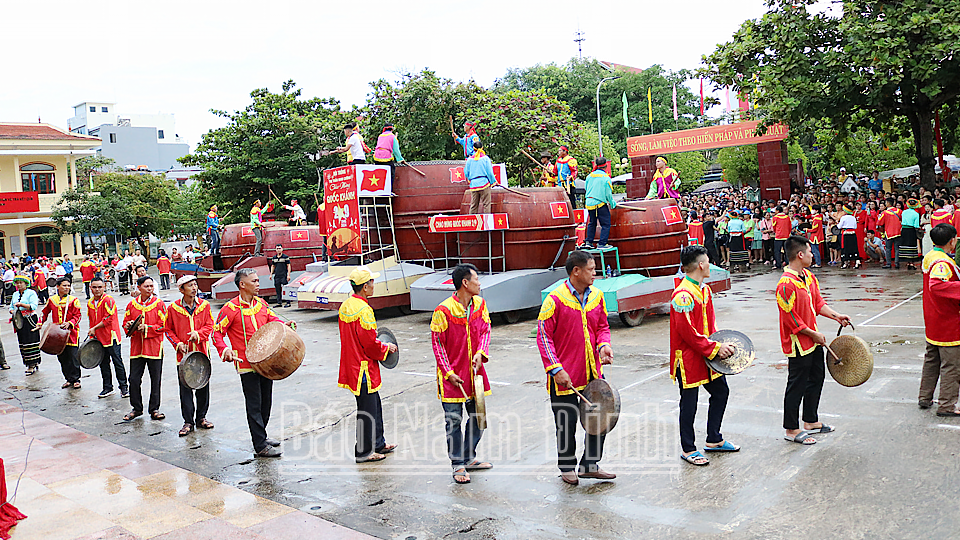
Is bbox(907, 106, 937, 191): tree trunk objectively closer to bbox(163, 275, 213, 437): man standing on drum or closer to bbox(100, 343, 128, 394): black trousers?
bbox(163, 275, 213, 437): man standing on drum

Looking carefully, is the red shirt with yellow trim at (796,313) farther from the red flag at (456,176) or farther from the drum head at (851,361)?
the red flag at (456,176)

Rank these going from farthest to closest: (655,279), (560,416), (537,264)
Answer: (537,264), (655,279), (560,416)

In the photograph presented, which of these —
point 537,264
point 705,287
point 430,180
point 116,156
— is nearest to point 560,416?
point 705,287

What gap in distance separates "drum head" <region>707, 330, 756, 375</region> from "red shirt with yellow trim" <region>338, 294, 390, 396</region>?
2636mm

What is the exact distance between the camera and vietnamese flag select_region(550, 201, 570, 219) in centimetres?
1463

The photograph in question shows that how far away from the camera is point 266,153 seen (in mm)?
32375

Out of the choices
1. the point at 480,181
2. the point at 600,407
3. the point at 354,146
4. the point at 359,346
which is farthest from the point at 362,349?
the point at 354,146

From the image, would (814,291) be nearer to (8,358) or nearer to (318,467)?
(318,467)

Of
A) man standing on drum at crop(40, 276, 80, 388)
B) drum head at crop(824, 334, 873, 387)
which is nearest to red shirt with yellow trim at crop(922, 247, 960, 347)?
drum head at crop(824, 334, 873, 387)

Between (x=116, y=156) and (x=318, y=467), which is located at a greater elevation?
(x=116, y=156)

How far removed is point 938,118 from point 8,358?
77.9 feet

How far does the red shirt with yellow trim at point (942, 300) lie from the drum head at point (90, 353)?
924 cm

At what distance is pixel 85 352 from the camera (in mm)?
9656

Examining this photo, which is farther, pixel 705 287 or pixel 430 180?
pixel 430 180
